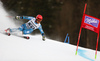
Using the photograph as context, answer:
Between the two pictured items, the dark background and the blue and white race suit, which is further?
the dark background

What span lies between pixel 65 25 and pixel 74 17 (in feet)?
4.17

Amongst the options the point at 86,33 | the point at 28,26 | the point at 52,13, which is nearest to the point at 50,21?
the point at 52,13

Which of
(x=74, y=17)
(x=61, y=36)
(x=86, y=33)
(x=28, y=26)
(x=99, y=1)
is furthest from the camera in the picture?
(x=61, y=36)

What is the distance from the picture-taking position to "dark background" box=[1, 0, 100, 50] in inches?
424

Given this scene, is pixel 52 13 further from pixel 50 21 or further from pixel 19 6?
pixel 19 6

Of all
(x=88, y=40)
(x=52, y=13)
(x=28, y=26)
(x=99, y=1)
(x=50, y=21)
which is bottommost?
(x=88, y=40)

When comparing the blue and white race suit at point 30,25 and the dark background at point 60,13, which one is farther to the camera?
the dark background at point 60,13

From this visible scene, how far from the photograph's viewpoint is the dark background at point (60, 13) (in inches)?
424

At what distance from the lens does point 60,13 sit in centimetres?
1210

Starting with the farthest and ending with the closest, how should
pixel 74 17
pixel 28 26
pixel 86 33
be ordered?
pixel 74 17 → pixel 86 33 → pixel 28 26

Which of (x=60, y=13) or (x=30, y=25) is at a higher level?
(x=60, y=13)

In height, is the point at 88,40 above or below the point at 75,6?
below

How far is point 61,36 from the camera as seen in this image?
492 inches

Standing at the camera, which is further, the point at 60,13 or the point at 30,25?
the point at 60,13
